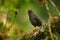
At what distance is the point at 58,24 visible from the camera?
3.77 metres

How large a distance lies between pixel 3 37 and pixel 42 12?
416 cm

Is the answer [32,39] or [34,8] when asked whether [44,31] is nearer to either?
[32,39]

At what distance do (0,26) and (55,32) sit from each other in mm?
693

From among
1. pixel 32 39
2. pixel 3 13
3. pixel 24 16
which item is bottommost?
pixel 32 39

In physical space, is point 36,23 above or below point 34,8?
below

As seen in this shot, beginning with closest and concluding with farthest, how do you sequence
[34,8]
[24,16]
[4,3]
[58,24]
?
[58,24]
[4,3]
[24,16]
[34,8]

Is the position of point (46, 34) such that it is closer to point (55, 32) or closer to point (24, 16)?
point (55, 32)

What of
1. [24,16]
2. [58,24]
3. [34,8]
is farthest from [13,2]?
[34,8]

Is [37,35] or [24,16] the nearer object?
[37,35]

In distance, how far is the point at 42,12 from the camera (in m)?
7.99

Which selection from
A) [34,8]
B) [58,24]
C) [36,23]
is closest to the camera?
[58,24]

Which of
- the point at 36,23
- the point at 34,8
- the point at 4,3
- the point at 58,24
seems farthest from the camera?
the point at 34,8

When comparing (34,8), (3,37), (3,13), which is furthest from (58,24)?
(34,8)

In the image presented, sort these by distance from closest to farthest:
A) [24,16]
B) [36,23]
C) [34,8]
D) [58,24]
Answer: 1. [58,24]
2. [36,23]
3. [24,16]
4. [34,8]
